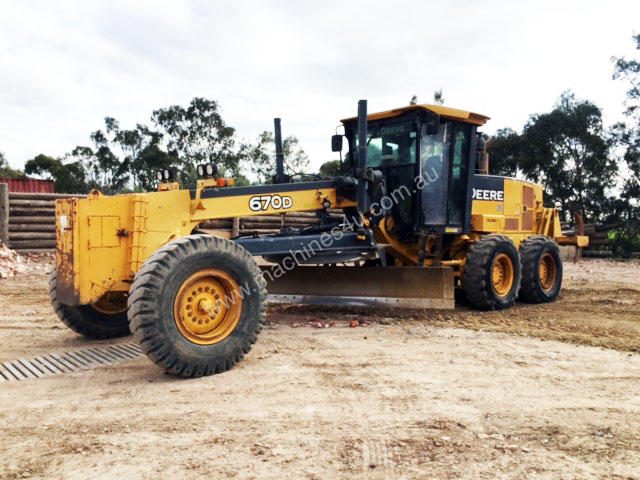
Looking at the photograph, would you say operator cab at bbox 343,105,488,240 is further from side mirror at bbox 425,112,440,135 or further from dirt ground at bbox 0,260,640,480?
dirt ground at bbox 0,260,640,480

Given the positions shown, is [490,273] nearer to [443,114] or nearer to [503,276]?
[503,276]

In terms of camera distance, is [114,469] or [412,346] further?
[412,346]

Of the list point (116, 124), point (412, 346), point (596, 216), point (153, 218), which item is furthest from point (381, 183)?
point (116, 124)

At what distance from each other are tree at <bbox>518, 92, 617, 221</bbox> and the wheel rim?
17.4 metres

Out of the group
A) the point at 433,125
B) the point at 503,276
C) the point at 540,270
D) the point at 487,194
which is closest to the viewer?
the point at 433,125

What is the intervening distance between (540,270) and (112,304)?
666 cm

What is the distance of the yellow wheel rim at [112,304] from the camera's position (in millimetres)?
6102

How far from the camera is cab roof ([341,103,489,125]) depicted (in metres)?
7.67

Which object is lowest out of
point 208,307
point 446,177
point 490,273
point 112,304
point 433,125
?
point 112,304

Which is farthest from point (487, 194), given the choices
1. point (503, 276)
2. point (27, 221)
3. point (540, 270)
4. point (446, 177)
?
point (27, 221)

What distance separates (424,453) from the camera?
10.3ft

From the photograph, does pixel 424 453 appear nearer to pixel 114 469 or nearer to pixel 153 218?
pixel 114 469

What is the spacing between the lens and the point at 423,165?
309 inches

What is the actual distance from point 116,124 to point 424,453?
108 feet
